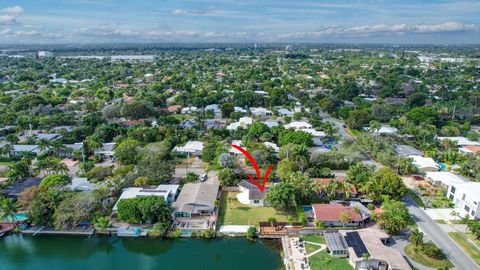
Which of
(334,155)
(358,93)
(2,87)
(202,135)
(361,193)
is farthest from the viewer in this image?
(2,87)

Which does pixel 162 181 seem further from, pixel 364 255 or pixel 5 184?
pixel 364 255

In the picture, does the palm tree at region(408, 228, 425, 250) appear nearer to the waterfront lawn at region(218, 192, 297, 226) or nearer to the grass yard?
the grass yard

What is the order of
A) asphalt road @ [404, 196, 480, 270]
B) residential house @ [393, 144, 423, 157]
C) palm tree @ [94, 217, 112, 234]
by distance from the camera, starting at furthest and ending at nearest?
residential house @ [393, 144, 423, 157], palm tree @ [94, 217, 112, 234], asphalt road @ [404, 196, 480, 270]

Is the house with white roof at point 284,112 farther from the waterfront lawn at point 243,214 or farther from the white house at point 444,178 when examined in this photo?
the waterfront lawn at point 243,214

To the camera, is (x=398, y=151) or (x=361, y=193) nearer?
(x=361, y=193)

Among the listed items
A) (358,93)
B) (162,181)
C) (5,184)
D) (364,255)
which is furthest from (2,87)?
(364,255)

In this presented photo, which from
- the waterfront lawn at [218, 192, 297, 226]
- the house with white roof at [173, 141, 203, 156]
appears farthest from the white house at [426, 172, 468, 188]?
the house with white roof at [173, 141, 203, 156]

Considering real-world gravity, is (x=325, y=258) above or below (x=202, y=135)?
below
